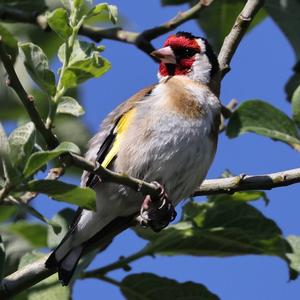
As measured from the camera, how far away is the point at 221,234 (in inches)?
116

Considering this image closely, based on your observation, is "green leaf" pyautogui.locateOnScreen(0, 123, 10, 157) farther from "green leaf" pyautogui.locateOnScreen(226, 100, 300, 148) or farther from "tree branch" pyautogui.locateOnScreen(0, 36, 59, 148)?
"green leaf" pyautogui.locateOnScreen(226, 100, 300, 148)

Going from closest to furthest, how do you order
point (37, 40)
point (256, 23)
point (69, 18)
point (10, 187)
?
point (10, 187), point (69, 18), point (37, 40), point (256, 23)

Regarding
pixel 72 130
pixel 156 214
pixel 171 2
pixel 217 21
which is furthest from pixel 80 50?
pixel 217 21

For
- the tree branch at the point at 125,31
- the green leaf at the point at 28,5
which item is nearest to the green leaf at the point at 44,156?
the tree branch at the point at 125,31

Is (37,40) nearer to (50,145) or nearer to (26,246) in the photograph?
(26,246)

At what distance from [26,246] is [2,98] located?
523mm

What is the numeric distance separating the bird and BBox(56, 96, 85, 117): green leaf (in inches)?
30.7

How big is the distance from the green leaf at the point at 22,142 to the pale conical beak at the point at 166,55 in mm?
1612

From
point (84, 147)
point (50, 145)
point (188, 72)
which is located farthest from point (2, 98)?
point (188, 72)

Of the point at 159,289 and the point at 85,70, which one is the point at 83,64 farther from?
the point at 159,289

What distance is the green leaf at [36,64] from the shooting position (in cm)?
228

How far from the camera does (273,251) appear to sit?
2932 millimetres

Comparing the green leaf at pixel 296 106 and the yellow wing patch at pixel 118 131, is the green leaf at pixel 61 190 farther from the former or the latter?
the yellow wing patch at pixel 118 131

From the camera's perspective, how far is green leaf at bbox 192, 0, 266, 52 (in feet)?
11.8
